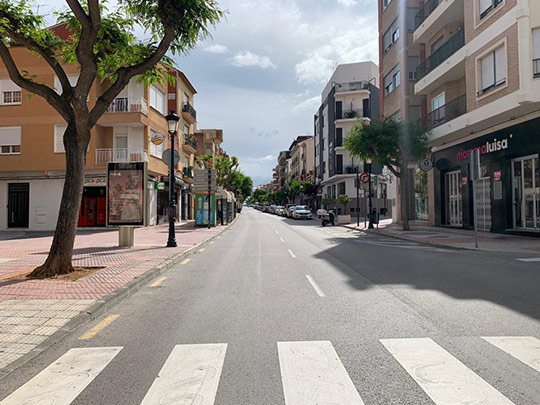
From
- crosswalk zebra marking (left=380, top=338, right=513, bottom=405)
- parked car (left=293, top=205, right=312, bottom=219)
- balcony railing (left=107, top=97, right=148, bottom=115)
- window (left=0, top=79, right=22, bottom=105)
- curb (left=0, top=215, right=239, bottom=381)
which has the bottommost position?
crosswalk zebra marking (left=380, top=338, right=513, bottom=405)

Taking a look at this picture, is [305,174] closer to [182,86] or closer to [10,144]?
[182,86]

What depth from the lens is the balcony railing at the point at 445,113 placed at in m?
21.0

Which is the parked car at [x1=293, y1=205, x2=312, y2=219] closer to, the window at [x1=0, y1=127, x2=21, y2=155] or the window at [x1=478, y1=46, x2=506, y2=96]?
the window at [x1=0, y1=127, x2=21, y2=155]

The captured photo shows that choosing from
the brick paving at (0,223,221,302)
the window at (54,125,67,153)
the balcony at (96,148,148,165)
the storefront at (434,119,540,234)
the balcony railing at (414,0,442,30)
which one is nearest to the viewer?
the brick paving at (0,223,221,302)

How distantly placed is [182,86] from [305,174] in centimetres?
4365

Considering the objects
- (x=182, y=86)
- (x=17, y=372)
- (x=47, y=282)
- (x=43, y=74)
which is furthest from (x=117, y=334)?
(x=182, y=86)

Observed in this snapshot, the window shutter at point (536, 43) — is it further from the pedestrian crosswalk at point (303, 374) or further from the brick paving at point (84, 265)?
the brick paving at point (84, 265)

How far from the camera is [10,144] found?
27.6 m

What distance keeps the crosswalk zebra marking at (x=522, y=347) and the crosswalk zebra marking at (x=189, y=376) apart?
2839 millimetres

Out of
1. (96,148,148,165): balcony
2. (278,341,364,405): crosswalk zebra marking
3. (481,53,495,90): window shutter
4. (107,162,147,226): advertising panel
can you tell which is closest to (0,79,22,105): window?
(96,148,148,165): balcony

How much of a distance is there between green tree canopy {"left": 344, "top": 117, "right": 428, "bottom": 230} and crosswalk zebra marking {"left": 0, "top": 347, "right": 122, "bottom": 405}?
1983 centimetres

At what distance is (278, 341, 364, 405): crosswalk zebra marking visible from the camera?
3.12 metres

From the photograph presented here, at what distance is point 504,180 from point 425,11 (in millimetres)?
13397

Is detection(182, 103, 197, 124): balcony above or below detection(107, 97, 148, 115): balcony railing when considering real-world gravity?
above
